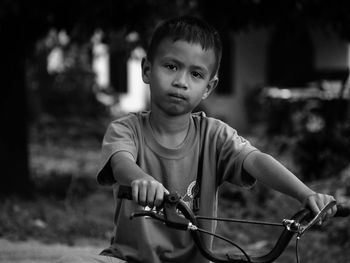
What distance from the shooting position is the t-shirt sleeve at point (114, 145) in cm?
259

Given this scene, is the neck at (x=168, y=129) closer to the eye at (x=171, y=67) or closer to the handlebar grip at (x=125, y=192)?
the eye at (x=171, y=67)

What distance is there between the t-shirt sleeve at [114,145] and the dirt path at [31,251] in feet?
7.42

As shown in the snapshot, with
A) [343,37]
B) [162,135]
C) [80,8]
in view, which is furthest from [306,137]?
[162,135]

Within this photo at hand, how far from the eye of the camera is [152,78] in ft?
8.68

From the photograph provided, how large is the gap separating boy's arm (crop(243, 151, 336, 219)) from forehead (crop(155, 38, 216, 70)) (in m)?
0.41

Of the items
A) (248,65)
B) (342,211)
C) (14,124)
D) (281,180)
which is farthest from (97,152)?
(342,211)

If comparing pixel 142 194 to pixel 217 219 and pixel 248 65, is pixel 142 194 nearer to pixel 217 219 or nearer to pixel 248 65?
pixel 217 219

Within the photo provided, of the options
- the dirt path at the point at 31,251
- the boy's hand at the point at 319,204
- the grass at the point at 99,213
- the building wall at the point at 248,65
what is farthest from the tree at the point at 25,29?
the building wall at the point at 248,65

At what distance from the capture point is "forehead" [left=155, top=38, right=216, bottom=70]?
259 cm

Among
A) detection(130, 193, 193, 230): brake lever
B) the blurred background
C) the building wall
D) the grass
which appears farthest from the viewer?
the building wall

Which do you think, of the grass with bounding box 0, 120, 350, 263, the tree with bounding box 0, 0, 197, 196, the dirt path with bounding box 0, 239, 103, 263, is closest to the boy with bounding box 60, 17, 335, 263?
the dirt path with bounding box 0, 239, 103, 263

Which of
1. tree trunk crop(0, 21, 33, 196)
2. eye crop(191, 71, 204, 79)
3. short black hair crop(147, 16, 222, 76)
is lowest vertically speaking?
tree trunk crop(0, 21, 33, 196)

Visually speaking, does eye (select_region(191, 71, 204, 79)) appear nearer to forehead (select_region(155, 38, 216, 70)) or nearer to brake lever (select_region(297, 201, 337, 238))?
forehead (select_region(155, 38, 216, 70))

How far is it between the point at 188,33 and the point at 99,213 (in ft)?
15.0
